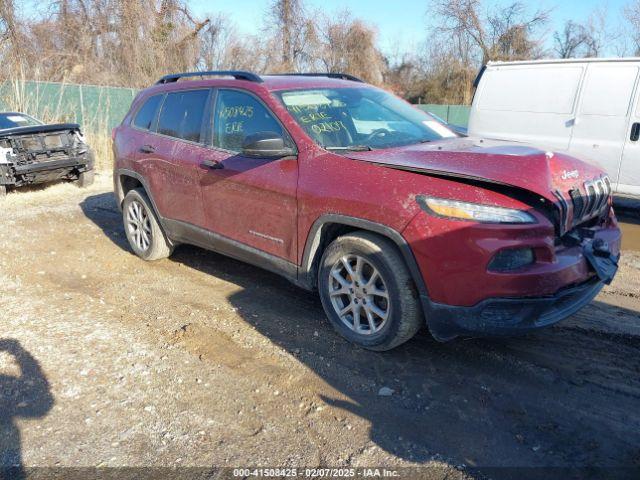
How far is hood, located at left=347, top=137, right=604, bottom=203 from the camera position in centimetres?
301

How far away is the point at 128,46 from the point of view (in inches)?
889

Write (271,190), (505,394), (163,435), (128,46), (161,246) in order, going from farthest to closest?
(128,46) → (161,246) → (271,190) → (505,394) → (163,435)

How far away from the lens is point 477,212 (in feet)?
9.75

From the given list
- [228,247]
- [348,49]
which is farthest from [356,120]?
[348,49]

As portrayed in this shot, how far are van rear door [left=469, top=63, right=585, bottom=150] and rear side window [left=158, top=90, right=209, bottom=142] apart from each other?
12.9ft

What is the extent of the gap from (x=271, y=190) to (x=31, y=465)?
7.24ft

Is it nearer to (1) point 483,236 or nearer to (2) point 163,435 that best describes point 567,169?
(1) point 483,236

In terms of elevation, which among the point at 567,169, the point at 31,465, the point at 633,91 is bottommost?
the point at 31,465

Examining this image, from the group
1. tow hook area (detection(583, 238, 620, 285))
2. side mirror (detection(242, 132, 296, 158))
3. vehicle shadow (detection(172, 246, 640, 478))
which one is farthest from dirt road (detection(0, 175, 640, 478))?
side mirror (detection(242, 132, 296, 158))

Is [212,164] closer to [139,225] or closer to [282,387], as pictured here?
[139,225]

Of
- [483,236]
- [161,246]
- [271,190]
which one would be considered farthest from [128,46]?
[483,236]

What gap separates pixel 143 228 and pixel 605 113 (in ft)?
19.6

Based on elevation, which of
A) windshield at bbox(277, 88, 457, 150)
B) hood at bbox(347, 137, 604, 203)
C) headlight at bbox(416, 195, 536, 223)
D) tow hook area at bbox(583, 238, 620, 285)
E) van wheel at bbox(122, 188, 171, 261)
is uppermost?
windshield at bbox(277, 88, 457, 150)

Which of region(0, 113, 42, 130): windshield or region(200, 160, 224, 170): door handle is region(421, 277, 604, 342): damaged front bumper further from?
region(0, 113, 42, 130): windshield
